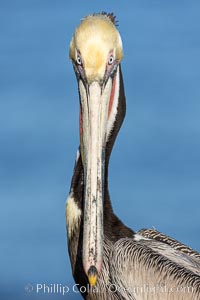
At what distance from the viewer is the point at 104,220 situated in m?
8.28

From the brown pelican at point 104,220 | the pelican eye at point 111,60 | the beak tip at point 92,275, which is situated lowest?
the beak tip at point 92,275

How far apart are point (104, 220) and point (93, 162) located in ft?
2.38

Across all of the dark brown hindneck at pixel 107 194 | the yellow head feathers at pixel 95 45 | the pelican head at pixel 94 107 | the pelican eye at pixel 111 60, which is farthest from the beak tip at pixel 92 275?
the pelican eye at pixel 111 60

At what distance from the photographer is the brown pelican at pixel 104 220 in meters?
7.64

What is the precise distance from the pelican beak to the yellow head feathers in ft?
0.34

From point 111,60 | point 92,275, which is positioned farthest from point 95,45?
point 92,275

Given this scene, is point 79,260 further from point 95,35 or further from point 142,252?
point 95,35

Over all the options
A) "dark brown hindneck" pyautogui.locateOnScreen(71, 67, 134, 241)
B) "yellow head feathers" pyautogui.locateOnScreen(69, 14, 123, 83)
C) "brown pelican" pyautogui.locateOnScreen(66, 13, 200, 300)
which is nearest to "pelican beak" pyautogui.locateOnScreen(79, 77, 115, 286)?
"brown pelican" pyautogui.locateOnScreen(66, 13, 200, 300)

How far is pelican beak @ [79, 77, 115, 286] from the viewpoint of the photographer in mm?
7555

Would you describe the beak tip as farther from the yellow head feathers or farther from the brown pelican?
the yellow head feathers

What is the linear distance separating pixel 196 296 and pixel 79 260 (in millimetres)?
846

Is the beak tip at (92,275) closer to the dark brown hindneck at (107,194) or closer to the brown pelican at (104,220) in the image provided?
the brown pelican at (104,220)

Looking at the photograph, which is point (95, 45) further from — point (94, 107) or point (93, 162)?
point (93, 162)

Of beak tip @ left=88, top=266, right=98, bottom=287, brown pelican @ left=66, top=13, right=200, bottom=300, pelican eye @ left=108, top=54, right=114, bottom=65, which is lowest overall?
beak tip @ left=88, top=266, right=98, bottom=287
